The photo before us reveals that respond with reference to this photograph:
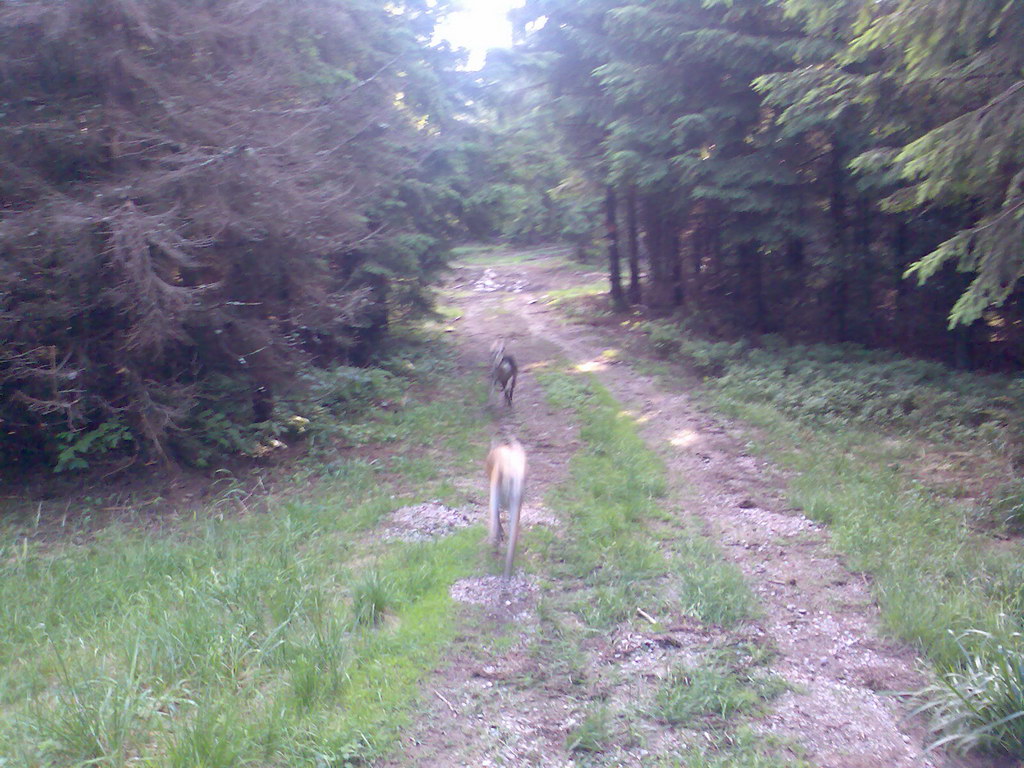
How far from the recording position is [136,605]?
610 cm

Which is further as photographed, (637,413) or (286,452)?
(637,413)

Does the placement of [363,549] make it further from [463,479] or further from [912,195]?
[912,195]

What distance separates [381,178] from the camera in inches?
566

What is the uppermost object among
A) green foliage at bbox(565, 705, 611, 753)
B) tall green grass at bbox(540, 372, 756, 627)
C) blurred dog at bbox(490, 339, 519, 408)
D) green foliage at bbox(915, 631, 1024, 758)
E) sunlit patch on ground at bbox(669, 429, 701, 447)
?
blurred dog at bbox(490, 339, 519, 408)

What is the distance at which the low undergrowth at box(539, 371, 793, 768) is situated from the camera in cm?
455

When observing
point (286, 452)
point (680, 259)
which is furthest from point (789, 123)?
point (286, 452)

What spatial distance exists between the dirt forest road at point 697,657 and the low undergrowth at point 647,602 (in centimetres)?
5

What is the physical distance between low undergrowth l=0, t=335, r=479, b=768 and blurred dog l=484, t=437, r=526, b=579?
1.37 ft

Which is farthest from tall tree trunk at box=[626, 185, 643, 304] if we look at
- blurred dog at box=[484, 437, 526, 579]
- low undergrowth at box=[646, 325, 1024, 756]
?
blurred dog at box=[484, 437, 526, 579]

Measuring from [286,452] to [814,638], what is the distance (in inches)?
332

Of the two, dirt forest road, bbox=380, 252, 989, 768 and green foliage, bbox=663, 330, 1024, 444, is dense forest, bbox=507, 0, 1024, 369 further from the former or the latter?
dirt forest road, bbox=380, 252, 989, 768

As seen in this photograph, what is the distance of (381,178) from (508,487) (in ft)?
29.5

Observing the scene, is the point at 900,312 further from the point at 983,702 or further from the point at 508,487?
the point at 983,702

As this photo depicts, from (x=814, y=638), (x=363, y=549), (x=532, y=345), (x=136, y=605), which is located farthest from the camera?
(x=532, y=345)
